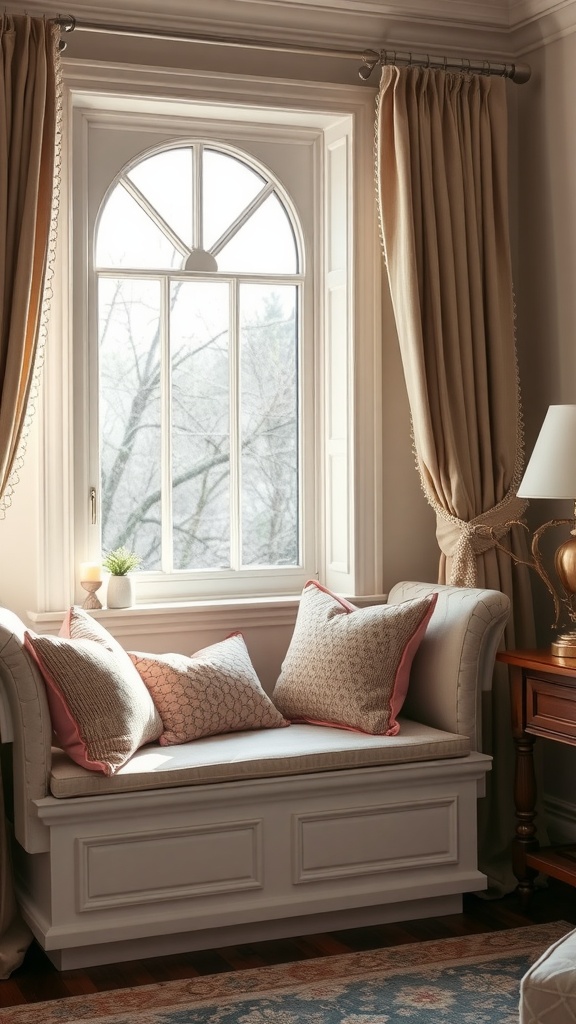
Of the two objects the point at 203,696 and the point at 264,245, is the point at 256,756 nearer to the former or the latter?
the point at 203,696

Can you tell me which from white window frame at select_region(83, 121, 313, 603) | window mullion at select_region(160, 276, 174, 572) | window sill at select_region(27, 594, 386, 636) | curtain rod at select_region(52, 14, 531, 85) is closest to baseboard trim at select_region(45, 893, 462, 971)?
window sill at select_region(27, 594, 386, 636)

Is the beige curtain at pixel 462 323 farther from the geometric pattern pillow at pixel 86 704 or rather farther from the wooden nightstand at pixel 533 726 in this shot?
the geometric pattern pillow at pixel 86 704

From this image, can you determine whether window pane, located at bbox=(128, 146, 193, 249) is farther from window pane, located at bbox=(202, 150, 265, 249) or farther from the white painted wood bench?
the white painted wood bench

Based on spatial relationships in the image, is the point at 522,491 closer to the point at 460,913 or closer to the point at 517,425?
the point at 517,425

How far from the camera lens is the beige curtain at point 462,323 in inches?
148

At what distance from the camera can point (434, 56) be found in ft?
12.8

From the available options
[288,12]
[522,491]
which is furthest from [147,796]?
[288,12]

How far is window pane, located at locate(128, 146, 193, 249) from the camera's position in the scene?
12.7 ft

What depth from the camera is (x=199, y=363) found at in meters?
3.96

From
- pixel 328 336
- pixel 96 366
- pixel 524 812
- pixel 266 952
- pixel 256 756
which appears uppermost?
pixel 328 336

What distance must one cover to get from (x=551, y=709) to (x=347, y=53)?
223cm

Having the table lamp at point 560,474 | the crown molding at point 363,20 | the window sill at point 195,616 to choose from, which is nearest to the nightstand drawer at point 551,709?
the table lamp at point 560,474

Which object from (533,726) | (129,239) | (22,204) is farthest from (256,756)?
(129,239)

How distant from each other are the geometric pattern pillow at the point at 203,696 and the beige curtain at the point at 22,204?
2.23 feet
